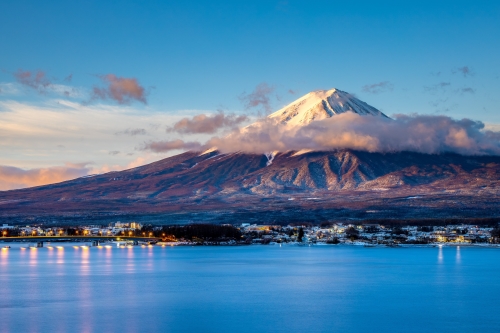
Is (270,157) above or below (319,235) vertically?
above

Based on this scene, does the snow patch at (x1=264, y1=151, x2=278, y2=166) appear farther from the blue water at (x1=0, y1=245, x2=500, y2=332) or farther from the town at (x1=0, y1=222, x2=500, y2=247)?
the blue water at (x1=0, y1=245, x2=500, y2=332)

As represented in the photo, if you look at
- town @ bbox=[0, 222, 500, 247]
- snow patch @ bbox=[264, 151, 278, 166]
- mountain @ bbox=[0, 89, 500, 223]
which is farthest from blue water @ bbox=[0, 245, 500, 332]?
snow patch @ bbox=[264, 151, 278, 166]

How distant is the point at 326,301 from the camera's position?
34.4m

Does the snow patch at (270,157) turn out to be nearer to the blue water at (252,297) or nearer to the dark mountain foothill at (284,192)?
the dark mountain foothill at (284,192)

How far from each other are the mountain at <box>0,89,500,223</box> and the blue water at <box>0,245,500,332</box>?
2918 inches

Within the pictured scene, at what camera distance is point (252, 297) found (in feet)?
118

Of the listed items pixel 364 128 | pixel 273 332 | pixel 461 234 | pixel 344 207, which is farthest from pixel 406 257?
pixel 364 128

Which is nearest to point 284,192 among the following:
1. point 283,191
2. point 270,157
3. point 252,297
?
point 283,191

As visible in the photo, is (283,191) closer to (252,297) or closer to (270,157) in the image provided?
(270,157)

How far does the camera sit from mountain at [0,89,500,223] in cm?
13238

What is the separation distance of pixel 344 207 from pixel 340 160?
50061 millimetres

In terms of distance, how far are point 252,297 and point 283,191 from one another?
127550mm

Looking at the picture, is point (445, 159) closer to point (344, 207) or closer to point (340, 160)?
point (340, 160)

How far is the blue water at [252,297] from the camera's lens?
28.2 m
